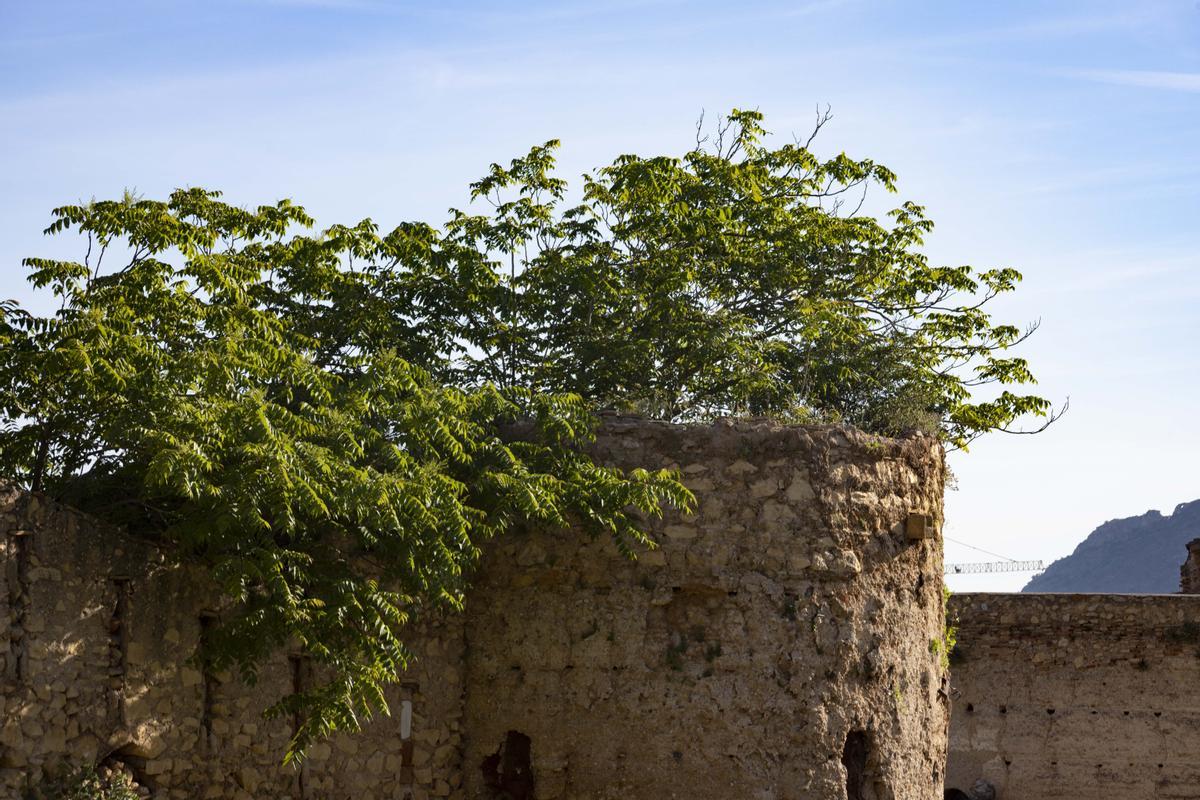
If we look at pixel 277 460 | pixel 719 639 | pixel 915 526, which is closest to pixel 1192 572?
pixel 915 526

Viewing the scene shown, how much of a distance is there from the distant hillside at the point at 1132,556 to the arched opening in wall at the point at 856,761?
73.2 metres

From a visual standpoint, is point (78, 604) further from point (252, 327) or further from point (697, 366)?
point (697, 366)

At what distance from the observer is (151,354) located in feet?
33.4

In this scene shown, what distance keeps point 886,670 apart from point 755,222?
18.7 feet

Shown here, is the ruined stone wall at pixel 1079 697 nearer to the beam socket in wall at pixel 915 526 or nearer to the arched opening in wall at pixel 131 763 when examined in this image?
the beam socket in wall at pixel 915 526

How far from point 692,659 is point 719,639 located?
0.84 ft

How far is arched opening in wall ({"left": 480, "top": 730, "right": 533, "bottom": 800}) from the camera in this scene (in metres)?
12.7

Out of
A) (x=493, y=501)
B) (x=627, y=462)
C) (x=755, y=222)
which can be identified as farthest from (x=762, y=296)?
(x=493, y=501)

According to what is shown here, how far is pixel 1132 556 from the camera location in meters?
90.4

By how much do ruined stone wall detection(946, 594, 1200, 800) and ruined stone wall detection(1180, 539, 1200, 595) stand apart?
3.59 m

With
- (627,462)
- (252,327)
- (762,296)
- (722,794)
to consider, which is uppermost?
(762,296)

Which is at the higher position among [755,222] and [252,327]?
[755,222]

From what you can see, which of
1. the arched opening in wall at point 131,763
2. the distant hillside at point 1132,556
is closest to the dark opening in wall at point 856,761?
the arched opening in wall at point 131,763

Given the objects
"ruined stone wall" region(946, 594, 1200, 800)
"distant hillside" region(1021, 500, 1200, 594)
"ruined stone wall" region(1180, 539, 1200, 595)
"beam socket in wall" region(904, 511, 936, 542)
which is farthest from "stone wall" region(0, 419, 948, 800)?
"distant hillside" region(1021, 500, 1200, 594)
